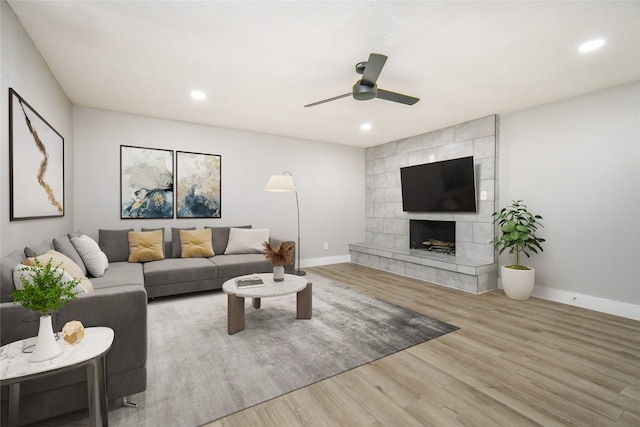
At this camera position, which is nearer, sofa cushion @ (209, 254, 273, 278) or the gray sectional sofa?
the gray sectional sofa

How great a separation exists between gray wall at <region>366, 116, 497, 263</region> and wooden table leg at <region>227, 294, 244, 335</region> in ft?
12.0

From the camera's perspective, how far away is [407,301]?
3.69 meters

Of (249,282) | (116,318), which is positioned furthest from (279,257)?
(116,318)

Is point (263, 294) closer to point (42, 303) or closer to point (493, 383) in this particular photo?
point (42, 303)

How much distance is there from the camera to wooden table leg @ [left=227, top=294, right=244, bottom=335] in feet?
8.84

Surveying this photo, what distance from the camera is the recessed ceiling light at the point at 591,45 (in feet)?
7.77

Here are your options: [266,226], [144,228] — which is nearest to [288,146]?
[266,226]

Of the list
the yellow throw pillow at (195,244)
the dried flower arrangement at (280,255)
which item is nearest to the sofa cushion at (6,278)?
the dried flower arrangement at (280,255)

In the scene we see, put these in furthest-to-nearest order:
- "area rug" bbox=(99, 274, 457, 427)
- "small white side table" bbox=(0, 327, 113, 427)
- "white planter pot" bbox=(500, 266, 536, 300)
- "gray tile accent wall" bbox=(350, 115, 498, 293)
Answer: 1. "gray tile accent wall" bbox=(350, 115, 498, 293)
2. "white planter pot" bbox=(500, 266, 536, 300)
3. "area rug" bbox=(99, 274, 457, 427)
4. "small white side table" bbox=(0, 327, 113, 427)

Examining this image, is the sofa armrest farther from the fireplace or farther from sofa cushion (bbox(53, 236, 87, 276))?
the fireplace

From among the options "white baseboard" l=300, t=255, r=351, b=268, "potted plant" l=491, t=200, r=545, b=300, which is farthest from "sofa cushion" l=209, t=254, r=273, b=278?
"potted plant" l=491, t=200, r=545, b=300

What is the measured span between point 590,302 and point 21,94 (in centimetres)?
601

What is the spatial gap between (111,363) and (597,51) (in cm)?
438

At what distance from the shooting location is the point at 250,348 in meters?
2.45
